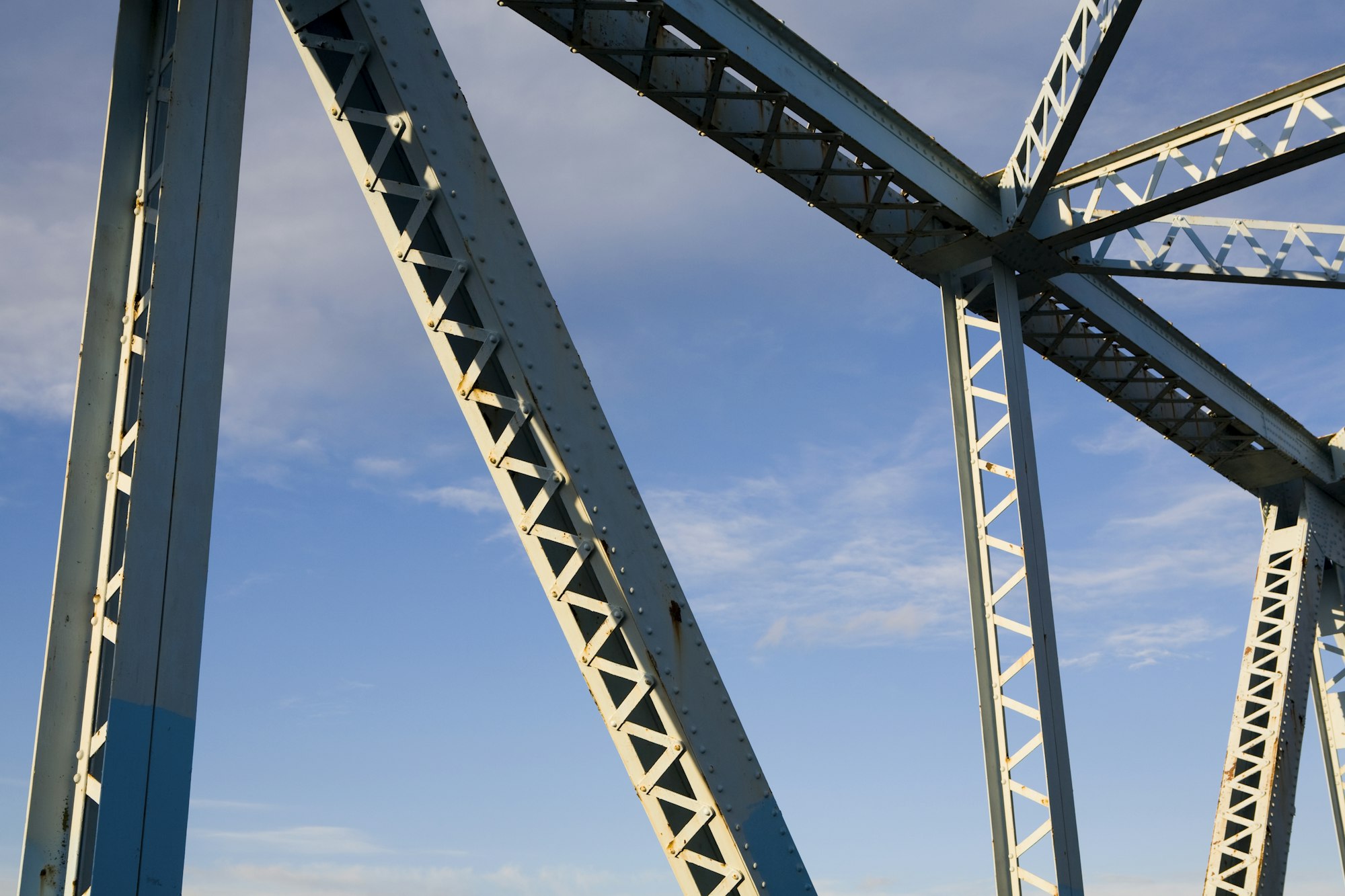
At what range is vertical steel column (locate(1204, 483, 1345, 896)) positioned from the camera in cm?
1531

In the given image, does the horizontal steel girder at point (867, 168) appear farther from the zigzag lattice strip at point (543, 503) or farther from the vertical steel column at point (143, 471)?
the vertical steel column at point (143, 471)

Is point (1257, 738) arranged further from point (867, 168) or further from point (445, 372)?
point (445, 372)

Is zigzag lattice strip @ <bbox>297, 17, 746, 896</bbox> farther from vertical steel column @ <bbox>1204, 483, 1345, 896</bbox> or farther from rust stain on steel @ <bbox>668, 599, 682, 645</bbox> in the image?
vertical steel column @ <bbox>1204, 483, 1345, 896</bbox>

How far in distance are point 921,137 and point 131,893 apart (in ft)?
28.6

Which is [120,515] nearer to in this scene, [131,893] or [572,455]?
[131,893]

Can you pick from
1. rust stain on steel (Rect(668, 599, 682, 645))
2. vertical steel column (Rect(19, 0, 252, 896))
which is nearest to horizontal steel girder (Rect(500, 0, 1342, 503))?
vertical steel column (Rect(19, 0, 252, 896))

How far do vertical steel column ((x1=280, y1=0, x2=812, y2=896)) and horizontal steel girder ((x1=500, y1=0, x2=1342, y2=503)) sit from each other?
2.46m

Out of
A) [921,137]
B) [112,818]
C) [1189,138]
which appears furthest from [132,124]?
[1189,138]

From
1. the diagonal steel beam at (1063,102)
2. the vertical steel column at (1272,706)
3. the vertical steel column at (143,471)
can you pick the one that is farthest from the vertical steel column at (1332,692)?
the vertical steel column at (143,471)

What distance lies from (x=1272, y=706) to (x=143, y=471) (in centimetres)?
1467

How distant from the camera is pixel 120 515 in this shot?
219 inches

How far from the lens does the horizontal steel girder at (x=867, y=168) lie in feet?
29.8

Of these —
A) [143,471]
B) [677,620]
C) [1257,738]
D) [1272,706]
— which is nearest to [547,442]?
[677,620]

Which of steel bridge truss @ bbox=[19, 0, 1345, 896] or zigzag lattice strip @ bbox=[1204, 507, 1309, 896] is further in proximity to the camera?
zigzag lattice strip @ bbox=[1204, 507, 1309, 896]
